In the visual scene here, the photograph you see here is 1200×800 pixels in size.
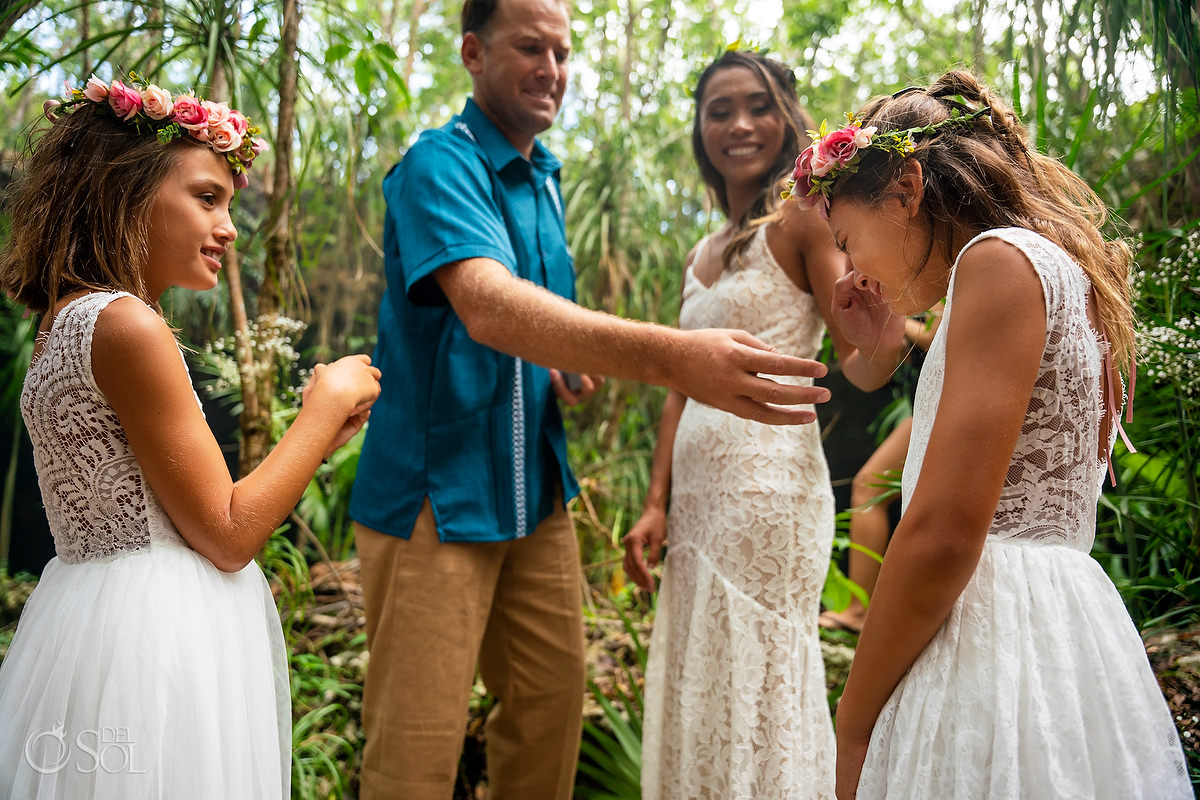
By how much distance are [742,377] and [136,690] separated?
3.19 ft

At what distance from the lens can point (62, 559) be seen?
1.21 m

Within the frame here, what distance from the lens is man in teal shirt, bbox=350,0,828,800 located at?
1.55 metres

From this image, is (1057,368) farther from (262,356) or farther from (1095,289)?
(262,356)

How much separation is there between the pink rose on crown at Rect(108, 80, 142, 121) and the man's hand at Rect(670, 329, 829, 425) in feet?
3.07

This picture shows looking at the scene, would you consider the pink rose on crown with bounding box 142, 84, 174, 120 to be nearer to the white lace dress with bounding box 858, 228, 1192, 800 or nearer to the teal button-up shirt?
the teal button-up shirt

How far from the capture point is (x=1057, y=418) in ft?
3.34

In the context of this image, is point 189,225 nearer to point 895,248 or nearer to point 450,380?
point 450,380

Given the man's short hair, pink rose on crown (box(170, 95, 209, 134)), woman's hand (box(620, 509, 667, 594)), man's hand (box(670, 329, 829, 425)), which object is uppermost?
the man's short hair

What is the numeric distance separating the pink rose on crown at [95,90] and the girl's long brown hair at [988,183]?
→ 1.11 m

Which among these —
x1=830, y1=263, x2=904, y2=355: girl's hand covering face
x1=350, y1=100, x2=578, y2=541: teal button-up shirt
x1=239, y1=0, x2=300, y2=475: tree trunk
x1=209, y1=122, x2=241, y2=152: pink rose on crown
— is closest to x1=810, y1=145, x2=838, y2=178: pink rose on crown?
x1=830, y1=263, x2=904, y2=355: girl's hand covering face

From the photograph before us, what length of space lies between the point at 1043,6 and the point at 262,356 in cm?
200

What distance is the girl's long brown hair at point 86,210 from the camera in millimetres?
1222

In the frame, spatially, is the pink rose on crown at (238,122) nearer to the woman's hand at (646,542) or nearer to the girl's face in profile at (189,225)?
the girl's face in profile at (189,225)

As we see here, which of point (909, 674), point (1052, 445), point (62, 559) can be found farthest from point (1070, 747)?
point (62, 559)
